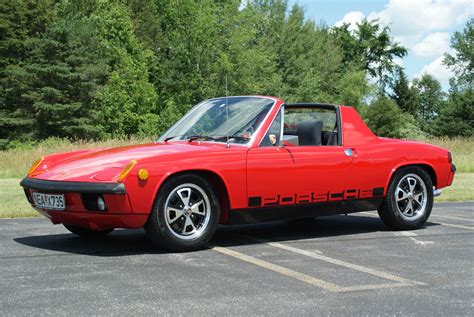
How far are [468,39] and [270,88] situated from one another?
146 feet

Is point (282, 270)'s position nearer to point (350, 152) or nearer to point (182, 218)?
point (182, 218)

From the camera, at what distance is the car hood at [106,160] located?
18.6 feet

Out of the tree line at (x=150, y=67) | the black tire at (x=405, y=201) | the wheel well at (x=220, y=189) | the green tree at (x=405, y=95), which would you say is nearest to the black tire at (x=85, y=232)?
the wheel well at (x=220, y=189)

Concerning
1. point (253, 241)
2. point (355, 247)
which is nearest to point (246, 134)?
point (253, 241)

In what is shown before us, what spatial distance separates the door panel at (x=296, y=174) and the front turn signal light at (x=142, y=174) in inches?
42.5

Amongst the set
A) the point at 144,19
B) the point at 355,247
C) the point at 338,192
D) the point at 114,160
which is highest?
the point at 144,19

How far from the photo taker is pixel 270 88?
192ft

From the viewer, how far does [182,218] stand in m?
5.92

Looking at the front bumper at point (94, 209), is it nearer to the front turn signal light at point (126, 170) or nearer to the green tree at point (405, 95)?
the front turn signal light at point (126, 170)

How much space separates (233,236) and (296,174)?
3.54ft

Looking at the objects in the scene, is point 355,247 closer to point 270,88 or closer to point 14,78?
point 14,78

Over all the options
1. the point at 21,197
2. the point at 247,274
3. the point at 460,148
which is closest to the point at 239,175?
the point at 247,274

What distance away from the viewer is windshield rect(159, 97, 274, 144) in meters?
6.52

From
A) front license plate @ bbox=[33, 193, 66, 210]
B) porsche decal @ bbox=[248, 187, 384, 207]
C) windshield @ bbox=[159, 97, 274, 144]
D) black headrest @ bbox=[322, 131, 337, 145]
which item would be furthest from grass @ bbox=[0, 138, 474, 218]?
black headrest @ bbox=[322, 131, 337, 145]
